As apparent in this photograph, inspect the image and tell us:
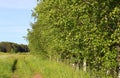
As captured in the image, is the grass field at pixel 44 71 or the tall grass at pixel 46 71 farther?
the grass field at pixel 44 71

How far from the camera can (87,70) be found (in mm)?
43219

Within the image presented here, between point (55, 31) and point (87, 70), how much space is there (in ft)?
24.9

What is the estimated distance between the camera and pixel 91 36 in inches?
959

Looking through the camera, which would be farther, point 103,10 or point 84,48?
point 84,48

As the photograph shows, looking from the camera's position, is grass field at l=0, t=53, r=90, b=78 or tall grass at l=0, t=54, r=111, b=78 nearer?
tall grass at l=0, t=54, r=111, b=78

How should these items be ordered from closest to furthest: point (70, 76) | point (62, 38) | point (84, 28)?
1. point (84, 28)
2. point (62, 38)
3. point (70, 76)

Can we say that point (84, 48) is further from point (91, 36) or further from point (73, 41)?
point (91, 36)

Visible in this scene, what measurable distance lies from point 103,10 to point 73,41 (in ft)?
21.1

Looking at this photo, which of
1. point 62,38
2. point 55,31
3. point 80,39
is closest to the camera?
point 80,39

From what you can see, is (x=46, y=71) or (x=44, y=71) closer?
(x=46, y=71)

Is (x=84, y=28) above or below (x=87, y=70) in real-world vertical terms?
above

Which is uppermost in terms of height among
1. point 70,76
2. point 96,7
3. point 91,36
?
point 96,7

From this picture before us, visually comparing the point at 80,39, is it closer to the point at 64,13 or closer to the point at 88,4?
the point at 64,13

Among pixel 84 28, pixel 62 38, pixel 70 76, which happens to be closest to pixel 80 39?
pixel 84 28
